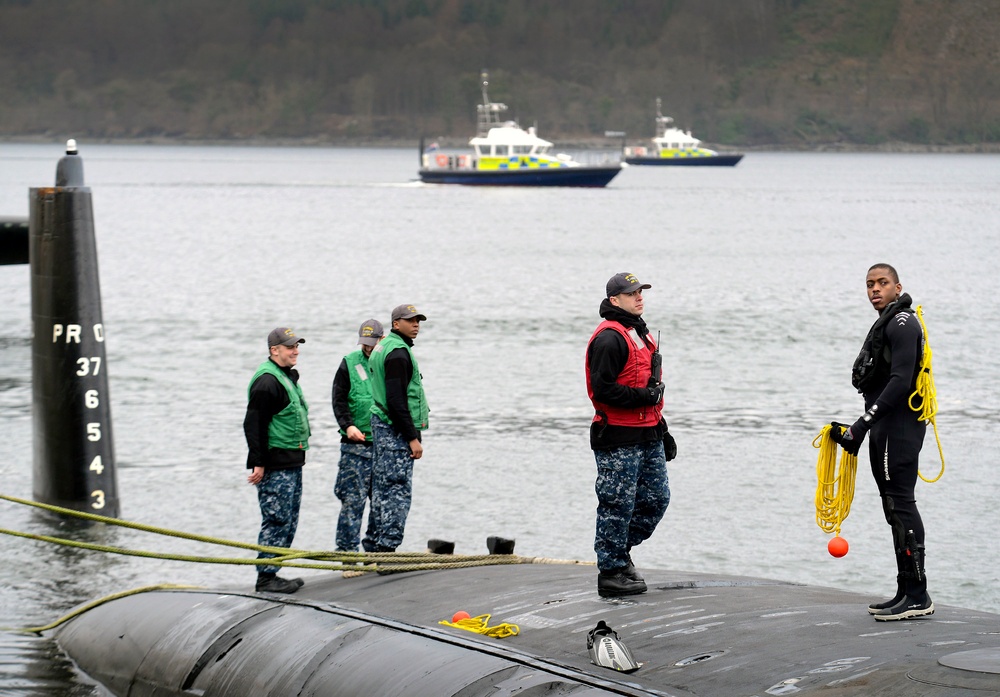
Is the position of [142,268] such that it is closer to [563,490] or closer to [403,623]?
[563,490]

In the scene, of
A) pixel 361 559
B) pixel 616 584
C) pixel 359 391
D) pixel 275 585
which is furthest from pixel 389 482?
pixel 616 584

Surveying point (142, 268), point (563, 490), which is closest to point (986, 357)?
point (563, 490)

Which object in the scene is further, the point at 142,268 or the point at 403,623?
the point at 142,268

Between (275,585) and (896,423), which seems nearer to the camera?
(896,423)

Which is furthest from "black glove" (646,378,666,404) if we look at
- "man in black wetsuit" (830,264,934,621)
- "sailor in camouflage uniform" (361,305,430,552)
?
"sailor in camouflage uniform" (361,305,430,552)

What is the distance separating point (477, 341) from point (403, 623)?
91.0ft

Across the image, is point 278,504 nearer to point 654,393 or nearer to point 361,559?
point 361,559

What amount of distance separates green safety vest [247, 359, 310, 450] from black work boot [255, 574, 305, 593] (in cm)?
107

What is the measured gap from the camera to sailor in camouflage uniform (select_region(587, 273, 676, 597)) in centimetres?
855

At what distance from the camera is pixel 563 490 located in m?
19.3

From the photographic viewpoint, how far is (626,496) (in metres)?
8.78

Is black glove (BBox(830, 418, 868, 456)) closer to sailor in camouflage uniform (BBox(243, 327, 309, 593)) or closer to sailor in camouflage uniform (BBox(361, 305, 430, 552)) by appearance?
sailor in camouflage uniform (BBox(361, 305, 430, 552))

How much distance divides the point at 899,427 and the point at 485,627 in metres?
2.84

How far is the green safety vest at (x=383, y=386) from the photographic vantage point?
10.5 metres
